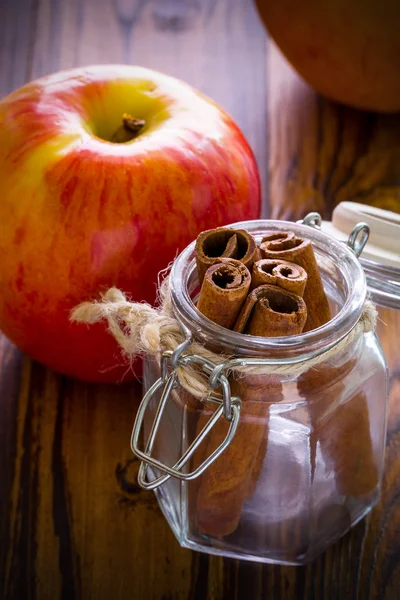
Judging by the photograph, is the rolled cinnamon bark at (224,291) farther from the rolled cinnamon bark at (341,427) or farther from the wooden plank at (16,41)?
the wooden plank at (16,41)

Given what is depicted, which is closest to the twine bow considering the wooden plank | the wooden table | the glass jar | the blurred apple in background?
the glass jar

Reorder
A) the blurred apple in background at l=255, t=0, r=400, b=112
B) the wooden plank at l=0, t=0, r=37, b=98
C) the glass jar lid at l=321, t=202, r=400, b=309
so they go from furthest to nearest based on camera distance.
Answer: the wooden plank at l=0, t=0, r=37, b=98 < the blurred apple in background at l=255, t=0, r=400, b=112 < the glass jar lid at l=321, t=202, r=400, b=309

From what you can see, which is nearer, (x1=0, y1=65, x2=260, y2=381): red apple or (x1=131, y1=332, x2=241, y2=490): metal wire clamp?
(x1=131, y1=332, x2=241, y2=490): metal wire clamp

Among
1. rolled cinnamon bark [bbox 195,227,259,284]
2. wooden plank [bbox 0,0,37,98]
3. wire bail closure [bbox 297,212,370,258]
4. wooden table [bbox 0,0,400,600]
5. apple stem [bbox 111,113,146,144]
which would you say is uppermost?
wooden plank [bbox 0,0,37,98]

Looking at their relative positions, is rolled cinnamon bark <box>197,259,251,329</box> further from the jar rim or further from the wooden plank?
the wooden plank

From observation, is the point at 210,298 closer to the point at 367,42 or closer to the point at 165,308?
the point at 165,308

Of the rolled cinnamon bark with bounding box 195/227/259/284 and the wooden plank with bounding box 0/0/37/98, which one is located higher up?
the wooden plank with bounding box 0/0/37/98

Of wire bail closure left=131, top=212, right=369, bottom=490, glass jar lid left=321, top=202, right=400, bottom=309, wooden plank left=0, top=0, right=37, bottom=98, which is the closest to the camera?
wire bail closure left=131, top=212, right=369, bottom=490

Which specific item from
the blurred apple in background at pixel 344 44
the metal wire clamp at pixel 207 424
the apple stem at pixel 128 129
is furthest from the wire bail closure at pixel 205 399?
the blurred apple in background at pixel 344 44
